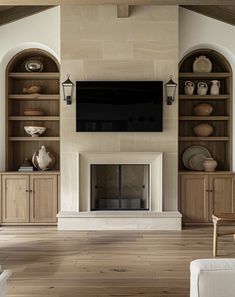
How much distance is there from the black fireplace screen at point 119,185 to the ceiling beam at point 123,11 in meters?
2.26

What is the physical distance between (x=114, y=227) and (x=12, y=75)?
9.47ft

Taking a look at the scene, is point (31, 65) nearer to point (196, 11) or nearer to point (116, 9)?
point (116, 9)

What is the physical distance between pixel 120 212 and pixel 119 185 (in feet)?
1.65

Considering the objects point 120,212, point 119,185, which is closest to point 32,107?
point 119,185

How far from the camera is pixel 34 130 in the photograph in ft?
22.6

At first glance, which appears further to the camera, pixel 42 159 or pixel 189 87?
pixel 189 87

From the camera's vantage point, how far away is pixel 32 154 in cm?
719

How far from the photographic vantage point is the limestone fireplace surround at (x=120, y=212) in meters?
6.36

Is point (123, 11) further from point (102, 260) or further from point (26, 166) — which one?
point (102, 260)

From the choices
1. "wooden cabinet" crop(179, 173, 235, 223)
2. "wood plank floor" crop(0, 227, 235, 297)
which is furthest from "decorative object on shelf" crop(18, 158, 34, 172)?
"wooden cabinet" crop(179, 173, 235, 223)

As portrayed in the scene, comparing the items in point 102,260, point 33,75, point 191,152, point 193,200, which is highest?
point 33,75

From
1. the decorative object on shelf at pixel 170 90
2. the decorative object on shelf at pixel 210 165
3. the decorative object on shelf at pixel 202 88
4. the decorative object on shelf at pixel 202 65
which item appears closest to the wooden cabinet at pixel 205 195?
the decorative object on shelf at pixel 210 165

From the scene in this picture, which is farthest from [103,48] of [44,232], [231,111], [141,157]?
[44,232]

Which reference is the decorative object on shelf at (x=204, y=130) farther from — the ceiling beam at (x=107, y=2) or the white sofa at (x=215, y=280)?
the white sofa at (x=215, y=280)
